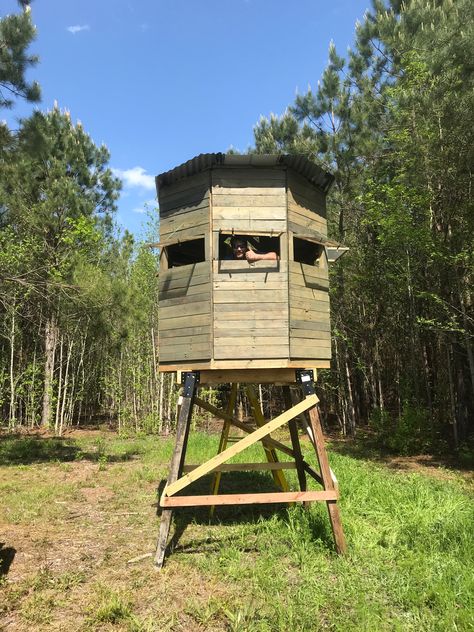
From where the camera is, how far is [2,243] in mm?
14664

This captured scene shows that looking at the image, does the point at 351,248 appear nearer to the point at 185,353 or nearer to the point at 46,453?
the point at 185,353

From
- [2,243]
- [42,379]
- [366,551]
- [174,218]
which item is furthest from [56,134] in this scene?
[366,551]

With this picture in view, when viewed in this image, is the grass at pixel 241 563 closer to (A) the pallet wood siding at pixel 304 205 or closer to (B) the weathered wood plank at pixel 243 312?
(B) the weathered wood plank at pixel 243 312

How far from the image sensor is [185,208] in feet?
18.6

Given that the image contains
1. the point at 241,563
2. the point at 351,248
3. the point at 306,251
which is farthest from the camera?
the point at 351,248

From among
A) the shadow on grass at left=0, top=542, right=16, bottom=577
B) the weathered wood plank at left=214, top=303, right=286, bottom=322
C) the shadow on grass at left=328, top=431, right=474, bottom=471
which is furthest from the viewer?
the shadow on grass at left=328, top=431, right=474, bottom=471

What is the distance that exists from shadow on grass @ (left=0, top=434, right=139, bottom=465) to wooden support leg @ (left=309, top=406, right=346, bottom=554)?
266 inches

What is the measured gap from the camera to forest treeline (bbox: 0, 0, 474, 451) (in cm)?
999

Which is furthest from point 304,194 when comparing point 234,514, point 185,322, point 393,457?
point 393,457

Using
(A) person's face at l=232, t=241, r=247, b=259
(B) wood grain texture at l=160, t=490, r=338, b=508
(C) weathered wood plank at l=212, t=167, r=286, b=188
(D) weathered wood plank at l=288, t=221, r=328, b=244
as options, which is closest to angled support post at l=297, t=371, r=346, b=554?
(B) wood grain texture at l=160, t=490, r=338, b=508

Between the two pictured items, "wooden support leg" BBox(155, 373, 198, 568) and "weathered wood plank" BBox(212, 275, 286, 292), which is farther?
"weathered wood plank" BBox(212, 275, 286, 292)

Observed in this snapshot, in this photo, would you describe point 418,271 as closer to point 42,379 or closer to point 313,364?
point 313,364

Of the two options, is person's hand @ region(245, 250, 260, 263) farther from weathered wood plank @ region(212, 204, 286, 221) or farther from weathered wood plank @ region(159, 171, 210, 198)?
weathered wood plank @ region(159, 171, 210, 198)

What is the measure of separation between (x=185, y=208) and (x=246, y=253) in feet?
3.35
